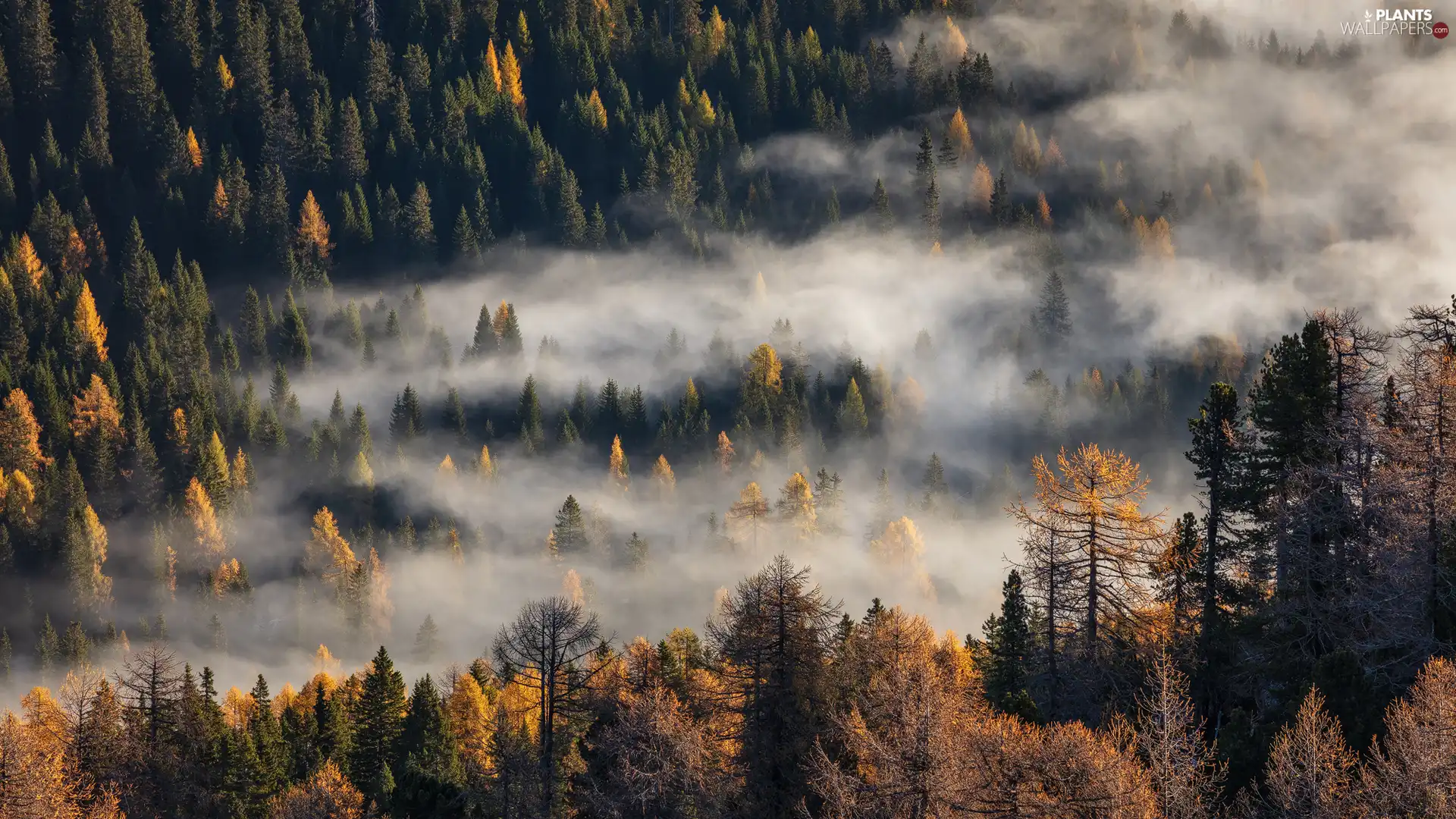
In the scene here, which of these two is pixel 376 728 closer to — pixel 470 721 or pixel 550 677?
pixel 470 721

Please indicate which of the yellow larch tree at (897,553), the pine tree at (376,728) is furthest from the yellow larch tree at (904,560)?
the pine tree at (376,728)

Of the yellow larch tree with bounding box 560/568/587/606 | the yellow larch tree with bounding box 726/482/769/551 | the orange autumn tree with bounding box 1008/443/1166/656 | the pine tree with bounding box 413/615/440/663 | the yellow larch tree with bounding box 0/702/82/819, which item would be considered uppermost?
the yellow larch tree with bounding box 726/482/769/551

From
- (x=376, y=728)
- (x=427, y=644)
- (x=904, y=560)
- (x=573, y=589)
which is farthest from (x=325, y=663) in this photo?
(x=376, y=728)

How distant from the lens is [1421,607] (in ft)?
165

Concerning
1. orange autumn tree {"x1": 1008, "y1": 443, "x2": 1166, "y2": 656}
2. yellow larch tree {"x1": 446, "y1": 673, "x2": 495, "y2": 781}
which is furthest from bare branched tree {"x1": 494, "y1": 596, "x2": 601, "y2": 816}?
orange autumn tree {"x1": 1008, "y1": 443, "x2": 1166, "y2": 656}

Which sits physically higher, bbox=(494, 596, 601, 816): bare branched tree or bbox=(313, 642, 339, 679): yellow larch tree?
bbox=(313, 642, 339, 679): yellow larch tree

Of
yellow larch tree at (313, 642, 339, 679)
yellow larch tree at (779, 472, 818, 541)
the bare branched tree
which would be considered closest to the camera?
the bare branched tree

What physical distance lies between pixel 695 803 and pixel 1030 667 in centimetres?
1404

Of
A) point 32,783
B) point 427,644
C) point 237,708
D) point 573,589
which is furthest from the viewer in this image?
point 573,589

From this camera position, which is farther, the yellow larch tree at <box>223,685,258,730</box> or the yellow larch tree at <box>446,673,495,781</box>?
the yellow larch tree at <box>223,685,258,730</box>

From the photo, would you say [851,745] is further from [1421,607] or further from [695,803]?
[1421,607]

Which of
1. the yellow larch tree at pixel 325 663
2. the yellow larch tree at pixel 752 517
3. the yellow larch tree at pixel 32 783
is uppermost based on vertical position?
the yellow larch tree at pixel 752 517

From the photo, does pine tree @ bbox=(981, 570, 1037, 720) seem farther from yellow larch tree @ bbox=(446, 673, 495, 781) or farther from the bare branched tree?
yellow larch tree @ bbox=(446, 673, 495, 781)

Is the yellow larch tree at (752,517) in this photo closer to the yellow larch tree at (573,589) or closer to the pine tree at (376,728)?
A: the yellow larch tree at (573,589)
